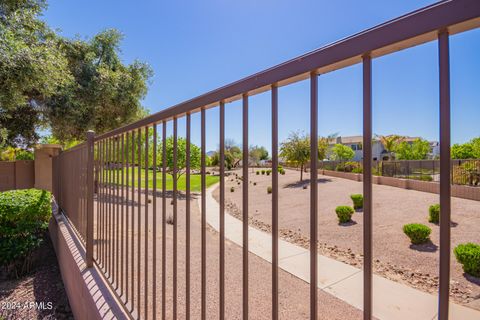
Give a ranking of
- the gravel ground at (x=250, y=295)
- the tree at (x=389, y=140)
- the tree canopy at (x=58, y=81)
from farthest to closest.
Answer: the tree canopy at (x=58, y=81) < the gravel ground at (x=250, y=295) < the tree at (x=389, y=140)

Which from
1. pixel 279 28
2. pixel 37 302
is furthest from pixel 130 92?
pixel 37 302

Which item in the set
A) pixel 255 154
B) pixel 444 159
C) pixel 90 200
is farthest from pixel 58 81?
pixel 255 154

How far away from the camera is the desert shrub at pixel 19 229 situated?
441 cm

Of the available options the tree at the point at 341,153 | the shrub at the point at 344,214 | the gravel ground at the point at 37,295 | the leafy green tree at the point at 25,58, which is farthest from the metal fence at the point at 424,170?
the leafy green tree at the point at 25,58

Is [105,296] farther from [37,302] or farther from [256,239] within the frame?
[256,239]

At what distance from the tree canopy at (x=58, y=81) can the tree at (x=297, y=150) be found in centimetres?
1164

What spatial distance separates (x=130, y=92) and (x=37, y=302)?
22.3 ft

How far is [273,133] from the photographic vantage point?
96 cm

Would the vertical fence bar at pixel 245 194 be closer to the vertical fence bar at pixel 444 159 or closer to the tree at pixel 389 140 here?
the tree at pixel 389 140

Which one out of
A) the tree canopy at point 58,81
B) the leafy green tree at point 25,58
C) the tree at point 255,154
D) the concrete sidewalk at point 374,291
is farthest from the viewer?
the tree canopy at point 58,81

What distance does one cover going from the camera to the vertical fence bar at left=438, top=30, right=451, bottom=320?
0.58 m

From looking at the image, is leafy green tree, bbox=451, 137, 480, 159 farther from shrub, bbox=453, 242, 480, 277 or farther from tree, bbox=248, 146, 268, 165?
shrub, bbox=453, 242, 480, 277

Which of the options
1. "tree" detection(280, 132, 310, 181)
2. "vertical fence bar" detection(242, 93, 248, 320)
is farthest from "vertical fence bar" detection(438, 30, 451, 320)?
"tree" detection(280, 132, 310, 181)

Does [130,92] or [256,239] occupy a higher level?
[130,92]
